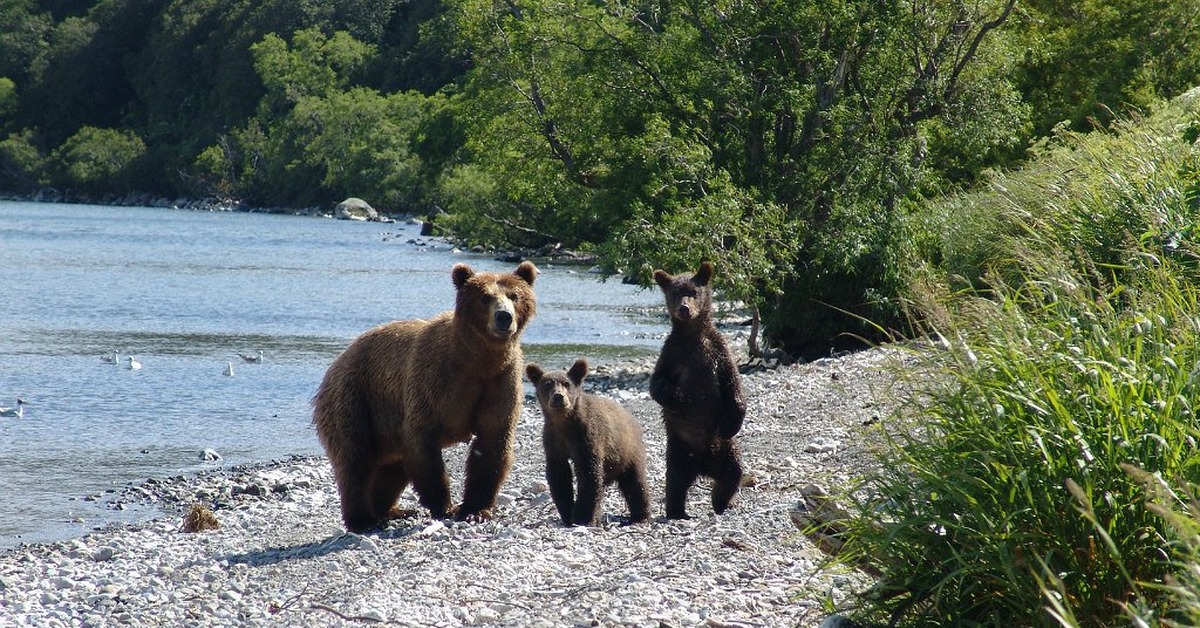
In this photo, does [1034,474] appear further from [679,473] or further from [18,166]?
[18,166]

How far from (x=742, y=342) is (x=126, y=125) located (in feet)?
366

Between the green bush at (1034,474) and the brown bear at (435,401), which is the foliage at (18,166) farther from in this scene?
the green bush at (1034,474)

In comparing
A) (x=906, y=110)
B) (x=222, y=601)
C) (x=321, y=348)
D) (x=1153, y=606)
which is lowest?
(x=321, y=348)

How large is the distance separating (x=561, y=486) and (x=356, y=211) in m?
83.0

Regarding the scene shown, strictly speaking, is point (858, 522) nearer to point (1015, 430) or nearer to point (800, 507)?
point (1015, 430)

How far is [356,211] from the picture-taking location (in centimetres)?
8981

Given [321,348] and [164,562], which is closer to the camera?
[164,562]

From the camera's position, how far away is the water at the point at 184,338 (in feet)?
49.1

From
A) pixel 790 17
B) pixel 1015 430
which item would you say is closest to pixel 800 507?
pixel 1015 430

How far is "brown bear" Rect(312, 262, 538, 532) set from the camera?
8.39 metres

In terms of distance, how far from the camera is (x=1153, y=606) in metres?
4.26

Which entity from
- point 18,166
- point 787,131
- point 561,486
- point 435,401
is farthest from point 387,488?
point 18,166

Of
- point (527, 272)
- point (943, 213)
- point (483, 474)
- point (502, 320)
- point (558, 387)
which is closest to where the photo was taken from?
point (502, 320)

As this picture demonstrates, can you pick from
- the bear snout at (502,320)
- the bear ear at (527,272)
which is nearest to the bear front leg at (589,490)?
the bear snout at (502,320)
